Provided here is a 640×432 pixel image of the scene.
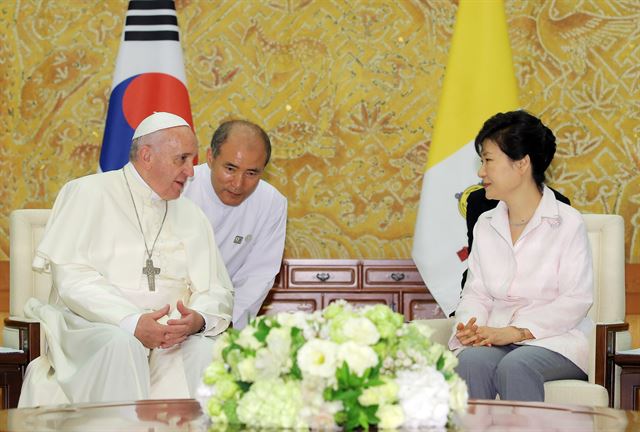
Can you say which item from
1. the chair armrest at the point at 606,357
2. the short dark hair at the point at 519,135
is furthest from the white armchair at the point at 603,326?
the short dark hair at the point at 519,135

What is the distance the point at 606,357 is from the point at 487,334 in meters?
0.50

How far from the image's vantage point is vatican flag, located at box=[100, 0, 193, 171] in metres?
5.89

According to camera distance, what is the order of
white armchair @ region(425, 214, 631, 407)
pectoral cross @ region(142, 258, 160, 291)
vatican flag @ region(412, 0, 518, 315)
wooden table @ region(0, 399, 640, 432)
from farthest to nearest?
vatican flag @ region(412, 0, 518, 315), pectoral cross @ region(142, 258, 160, 291), white armchair @ region(425, 214, 631, 407), wooden table @ region(0, 399, 640, 432)

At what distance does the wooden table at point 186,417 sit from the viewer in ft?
8.01

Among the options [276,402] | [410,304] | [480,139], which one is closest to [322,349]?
[276,402]

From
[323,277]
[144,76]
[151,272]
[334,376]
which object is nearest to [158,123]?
[151,272]

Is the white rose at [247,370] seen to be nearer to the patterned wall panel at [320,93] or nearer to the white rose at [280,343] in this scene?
the white rose at [280,343]

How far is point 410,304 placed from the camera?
5.94 m

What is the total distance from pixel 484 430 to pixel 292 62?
4.35 m

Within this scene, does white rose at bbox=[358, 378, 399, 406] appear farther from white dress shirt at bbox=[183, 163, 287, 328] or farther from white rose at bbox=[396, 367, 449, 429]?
white dress shirt at bbox=[183, 163, 287, 328]

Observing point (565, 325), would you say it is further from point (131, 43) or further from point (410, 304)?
point (131, 43)

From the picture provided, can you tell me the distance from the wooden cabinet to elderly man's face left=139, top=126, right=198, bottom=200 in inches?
71.0

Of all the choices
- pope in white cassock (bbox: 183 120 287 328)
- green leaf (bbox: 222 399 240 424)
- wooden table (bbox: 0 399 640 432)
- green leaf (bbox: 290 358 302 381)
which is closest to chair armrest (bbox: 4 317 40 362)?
pope in white cassock (bbox: 183 120 287 328)

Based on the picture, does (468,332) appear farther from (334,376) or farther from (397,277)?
(397,277)
